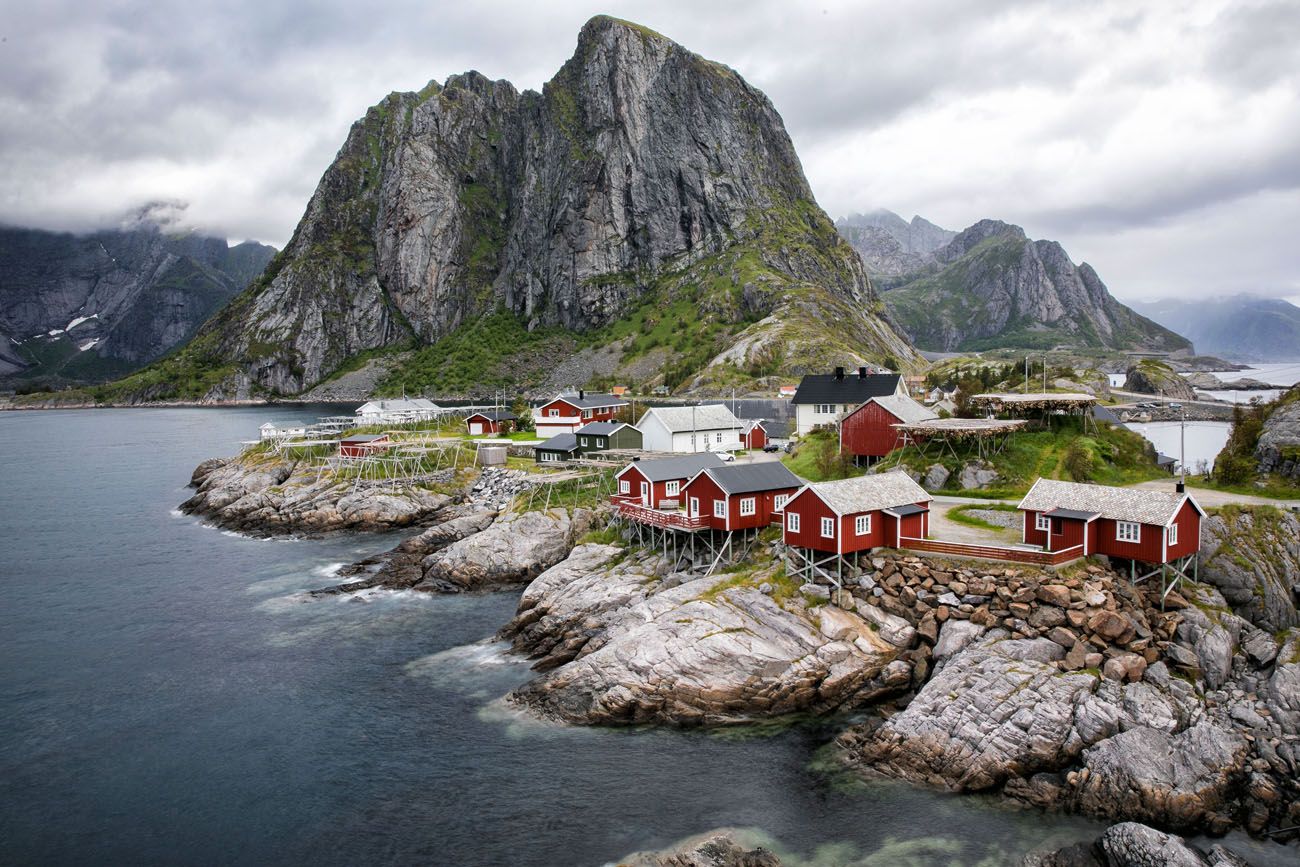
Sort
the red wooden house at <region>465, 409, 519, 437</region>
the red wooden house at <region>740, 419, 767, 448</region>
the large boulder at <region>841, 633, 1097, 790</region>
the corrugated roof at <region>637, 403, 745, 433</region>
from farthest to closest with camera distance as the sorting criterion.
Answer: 1. the red wooden house at <region>465, 409, 519, 437</region>
2. the red wooden house at <region>740, 419, 767, 448</region>
3. the corrugated roof at <region>637, 403, 745, 433</region>
4. the large boulder at <region>841, 633, 1097, 790</region>

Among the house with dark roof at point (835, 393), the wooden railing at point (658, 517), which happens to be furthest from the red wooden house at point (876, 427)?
the wooden railing at point (658, 517)

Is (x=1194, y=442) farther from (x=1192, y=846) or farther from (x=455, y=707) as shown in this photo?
(x=455, y=707)

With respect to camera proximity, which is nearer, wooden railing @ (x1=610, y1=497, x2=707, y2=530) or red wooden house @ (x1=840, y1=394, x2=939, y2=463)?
wooden railing @ (x1=610, y1=497, x2=707, y2=530)

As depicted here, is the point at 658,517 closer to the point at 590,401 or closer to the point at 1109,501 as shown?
the point at 1109,501

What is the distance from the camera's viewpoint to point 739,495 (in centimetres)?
4203

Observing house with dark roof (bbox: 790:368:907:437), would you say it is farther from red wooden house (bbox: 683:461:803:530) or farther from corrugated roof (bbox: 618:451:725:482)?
red wooden house (bbox: 683:461:803:530)

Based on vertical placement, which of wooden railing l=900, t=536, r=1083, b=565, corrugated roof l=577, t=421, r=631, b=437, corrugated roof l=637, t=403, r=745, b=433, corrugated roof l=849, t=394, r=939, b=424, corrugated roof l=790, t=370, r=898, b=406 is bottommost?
wooden railing l=900, t=536, r=1083, b=565

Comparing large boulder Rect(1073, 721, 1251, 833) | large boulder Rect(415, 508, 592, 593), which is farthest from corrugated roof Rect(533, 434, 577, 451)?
large boulder Rect(1073, 721, 1251, 833)

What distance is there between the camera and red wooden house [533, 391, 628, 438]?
297 ft

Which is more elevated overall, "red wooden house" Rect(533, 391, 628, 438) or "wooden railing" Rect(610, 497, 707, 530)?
"red wooden house" Rect(533, 391, 628, 438)

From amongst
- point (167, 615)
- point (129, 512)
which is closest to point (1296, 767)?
point (167, 615)

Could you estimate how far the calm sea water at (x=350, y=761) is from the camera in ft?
79.2

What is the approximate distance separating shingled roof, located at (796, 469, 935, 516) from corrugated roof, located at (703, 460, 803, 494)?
4.81 meters

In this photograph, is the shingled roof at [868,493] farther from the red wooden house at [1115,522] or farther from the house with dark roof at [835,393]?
the house with dark roof at [835,393]
